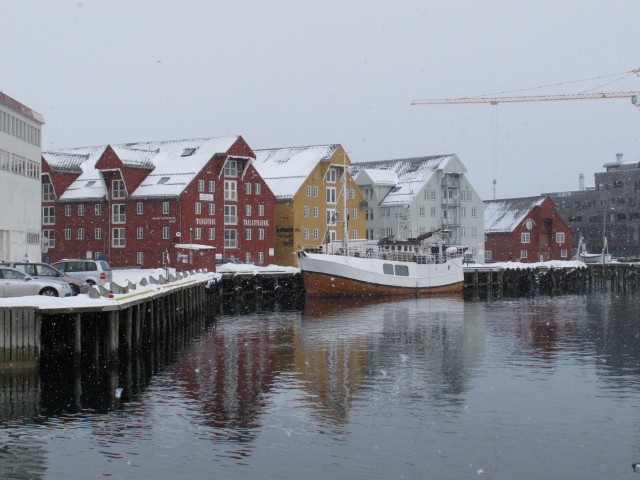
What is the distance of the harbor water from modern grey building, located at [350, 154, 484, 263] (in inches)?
2876

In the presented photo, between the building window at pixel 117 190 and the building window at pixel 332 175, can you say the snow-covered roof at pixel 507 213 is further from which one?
the building window at pixel 117 190

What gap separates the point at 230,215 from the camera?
9188cm

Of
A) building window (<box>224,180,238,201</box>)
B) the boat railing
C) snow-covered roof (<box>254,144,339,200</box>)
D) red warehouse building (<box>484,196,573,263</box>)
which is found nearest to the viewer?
the boat railing

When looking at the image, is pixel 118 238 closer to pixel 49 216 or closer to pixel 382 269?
pixel 49 216

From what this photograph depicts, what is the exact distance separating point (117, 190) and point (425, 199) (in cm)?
4153

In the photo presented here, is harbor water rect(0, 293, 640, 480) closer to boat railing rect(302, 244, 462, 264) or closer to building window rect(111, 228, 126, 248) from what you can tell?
boat railing rect(302, 244, 462, 264)

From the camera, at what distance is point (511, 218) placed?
12612 centimetres

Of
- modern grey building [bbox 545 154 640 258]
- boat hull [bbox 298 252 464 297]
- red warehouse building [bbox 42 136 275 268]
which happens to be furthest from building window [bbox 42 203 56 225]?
modern grey building [bbox 545 154 640 258]

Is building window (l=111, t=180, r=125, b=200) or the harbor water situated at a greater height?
building window (l=111, t=180, r=125, b=200)

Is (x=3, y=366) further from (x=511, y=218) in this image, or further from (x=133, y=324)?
(x=511, y=218)

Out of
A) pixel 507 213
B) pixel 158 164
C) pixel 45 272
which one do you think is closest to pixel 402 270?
pixel 158 164

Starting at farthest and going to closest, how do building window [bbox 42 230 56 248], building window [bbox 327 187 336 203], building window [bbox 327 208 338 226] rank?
building window [bbox 327 187 336 203]
building window [bbox 327 208 338 226]
building window [bbox 42 230 56 248]

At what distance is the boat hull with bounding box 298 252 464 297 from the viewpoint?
69.5 metres

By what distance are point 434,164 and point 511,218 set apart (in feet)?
53.7
